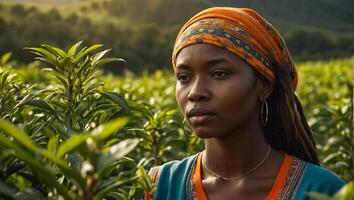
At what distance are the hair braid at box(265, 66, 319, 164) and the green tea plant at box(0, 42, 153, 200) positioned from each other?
66 centimetres

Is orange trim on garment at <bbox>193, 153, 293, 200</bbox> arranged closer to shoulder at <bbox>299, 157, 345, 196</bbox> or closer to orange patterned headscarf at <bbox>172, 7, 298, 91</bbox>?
shoulder at <bbox>299, 157, 345, 196</bbox>

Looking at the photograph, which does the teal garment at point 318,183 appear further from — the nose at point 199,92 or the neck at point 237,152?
the nose at point 199,92

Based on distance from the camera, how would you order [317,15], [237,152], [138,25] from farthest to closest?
[317,15] < [138,25] < [237,152]

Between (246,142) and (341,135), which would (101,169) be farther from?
(341,135)

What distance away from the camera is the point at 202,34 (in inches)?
103

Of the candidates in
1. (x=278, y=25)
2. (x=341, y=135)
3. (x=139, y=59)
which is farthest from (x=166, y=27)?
(x=341, y=135)

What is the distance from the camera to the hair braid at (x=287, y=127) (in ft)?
9.37

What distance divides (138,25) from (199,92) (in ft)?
201

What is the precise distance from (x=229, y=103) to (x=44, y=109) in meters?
0.67

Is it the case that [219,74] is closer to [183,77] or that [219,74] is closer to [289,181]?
[183,77]

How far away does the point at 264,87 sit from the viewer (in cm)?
275

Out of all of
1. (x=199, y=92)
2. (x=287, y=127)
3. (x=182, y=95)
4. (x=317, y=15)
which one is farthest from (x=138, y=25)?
(x=199, y=92)

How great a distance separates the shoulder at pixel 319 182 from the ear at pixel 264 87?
0.34 m

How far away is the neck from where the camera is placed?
107 inches
